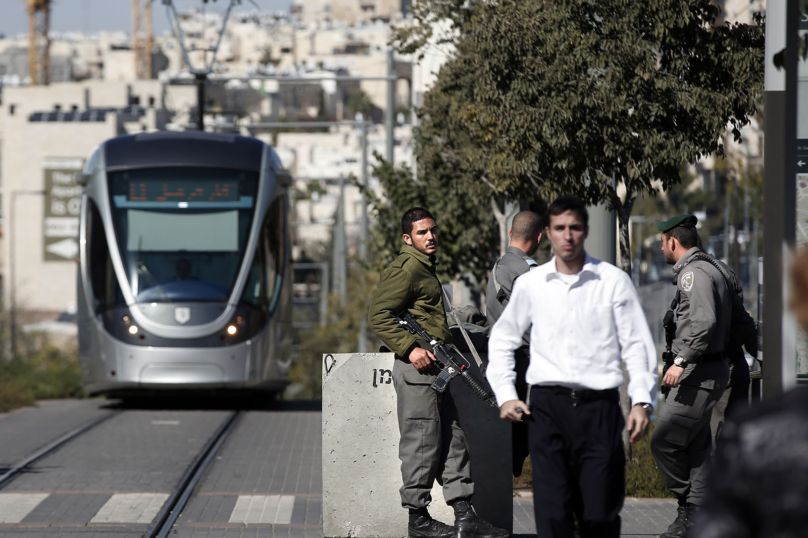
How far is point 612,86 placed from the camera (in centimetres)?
873

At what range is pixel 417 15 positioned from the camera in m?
12.6

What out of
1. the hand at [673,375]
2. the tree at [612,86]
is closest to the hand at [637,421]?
the hand at [673,375]

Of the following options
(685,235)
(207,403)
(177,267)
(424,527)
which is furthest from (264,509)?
(207,403)

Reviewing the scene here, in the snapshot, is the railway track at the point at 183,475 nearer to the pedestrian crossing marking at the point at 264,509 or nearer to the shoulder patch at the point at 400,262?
the pedestrian crossing marking at the point at 264,509

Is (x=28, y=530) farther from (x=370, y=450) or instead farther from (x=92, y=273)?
(x=92, y=273)

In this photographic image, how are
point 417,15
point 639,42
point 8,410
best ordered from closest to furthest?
1. point 639,42
2. point 417,15
3. point 8,410

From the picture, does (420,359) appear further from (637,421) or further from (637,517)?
(637,517)

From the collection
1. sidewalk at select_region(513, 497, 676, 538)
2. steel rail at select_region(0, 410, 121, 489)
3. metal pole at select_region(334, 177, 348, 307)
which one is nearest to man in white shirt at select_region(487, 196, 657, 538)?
sidewalk at select_region(513, 497, 676, 538)

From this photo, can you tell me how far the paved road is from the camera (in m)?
7.68

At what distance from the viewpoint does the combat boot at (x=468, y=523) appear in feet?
21.2

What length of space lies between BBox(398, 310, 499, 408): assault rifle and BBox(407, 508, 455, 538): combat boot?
70 cm

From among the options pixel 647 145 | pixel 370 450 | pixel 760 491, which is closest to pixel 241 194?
pixel 647 145

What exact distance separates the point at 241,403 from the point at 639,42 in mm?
11432

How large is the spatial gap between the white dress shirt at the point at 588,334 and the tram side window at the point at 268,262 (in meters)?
11.0
